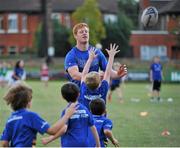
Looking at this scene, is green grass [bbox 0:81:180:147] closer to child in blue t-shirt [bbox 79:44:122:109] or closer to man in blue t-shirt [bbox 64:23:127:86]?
man in blue t-shirt [bbox 64:23:127:86]

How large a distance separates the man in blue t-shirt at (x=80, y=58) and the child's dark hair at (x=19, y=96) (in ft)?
8.75

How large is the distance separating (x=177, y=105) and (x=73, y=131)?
54.7ft

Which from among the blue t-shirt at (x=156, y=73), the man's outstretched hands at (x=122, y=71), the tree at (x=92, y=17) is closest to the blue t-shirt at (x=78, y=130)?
the man's outstretched hands at (x=122, y=71)

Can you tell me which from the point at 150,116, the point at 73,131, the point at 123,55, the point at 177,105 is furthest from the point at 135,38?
the point at 73,131

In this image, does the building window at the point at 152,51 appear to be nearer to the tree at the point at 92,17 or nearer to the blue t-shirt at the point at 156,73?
the tree at the point at 92,17

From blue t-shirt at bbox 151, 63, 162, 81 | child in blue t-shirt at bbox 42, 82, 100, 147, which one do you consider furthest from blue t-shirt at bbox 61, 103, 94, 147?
blue t-shirt at bbox 151, 63, 162, 81

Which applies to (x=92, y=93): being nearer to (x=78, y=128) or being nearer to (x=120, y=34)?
(x=78, y=128)

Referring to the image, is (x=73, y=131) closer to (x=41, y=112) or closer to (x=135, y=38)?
(x=41, y=112)

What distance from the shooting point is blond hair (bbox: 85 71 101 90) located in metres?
9.43

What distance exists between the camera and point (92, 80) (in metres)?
9.49

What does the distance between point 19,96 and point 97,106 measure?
1792 mm

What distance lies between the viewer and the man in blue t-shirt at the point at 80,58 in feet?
34.7

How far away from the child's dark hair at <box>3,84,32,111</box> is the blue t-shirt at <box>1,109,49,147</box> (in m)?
0.08

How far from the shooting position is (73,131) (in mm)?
8633
